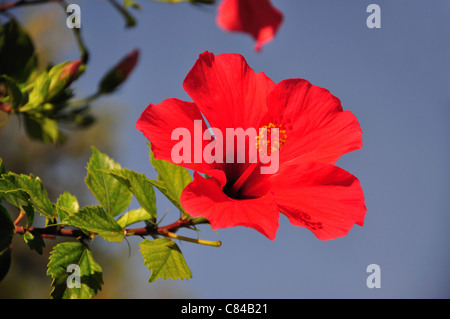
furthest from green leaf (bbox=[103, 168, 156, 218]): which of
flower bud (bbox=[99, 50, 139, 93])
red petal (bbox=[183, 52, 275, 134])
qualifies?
flower bud (bbox=[99, 50, 139, 93])

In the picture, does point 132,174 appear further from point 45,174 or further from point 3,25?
point 45,174

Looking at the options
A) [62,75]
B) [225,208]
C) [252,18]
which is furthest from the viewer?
[62,75]

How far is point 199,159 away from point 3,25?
0.59 meters

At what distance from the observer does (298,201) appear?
1.71 ft

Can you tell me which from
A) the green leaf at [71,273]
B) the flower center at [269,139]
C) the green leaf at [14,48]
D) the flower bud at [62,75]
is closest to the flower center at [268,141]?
the flower center at [269,139]

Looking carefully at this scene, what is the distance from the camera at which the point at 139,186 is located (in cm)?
58

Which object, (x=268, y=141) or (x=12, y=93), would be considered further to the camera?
(x=12, y=93)

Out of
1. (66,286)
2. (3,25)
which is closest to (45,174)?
(3,25)

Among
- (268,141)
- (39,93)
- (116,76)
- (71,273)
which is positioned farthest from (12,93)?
(268,141)

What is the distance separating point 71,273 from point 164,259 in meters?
0.15

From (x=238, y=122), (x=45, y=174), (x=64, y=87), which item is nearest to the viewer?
(x=238, y=122)

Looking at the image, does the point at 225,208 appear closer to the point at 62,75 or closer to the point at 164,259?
the point at 164,259

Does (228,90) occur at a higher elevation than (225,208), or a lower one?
higher

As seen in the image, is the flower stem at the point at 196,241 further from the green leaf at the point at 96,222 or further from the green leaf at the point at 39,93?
the green leaf at the point at 39,93
